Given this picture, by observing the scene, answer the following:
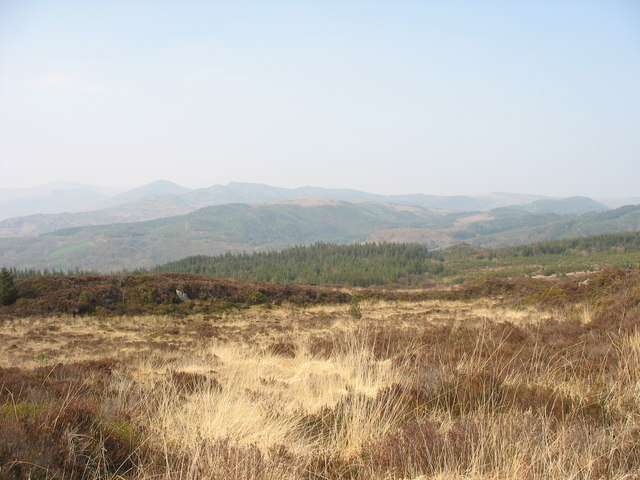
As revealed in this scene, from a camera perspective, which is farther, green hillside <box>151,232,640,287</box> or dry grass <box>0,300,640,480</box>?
green hillside <box>151,232,640,287</box>

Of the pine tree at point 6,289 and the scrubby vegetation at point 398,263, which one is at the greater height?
the pine tree at point 6,289

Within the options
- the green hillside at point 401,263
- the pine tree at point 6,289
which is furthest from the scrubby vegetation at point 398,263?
the pine tree at point 6,289

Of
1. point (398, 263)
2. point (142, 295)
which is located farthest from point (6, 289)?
point (398, 263)

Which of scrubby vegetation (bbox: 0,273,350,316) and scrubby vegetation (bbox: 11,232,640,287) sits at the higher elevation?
scrubby vegetation (bbox: 0,273,350,316)

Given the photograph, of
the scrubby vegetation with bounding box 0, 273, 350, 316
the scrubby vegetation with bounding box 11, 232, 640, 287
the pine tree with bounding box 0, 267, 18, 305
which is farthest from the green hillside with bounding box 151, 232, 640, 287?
the pine tree with bounding box 0, 267, 18, 305

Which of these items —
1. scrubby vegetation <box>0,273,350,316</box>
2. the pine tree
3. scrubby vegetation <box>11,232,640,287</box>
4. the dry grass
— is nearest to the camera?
the dry grass

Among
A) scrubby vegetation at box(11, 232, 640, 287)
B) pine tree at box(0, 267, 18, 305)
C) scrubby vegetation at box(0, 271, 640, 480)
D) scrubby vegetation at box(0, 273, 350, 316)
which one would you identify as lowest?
scrubby vegetation at box(11, 232, 640, 287)

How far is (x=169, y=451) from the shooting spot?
293cm

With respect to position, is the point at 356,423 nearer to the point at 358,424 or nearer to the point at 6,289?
the point at 358,424

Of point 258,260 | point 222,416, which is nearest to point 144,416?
point 222,416

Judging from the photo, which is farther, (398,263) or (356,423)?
(398,263)

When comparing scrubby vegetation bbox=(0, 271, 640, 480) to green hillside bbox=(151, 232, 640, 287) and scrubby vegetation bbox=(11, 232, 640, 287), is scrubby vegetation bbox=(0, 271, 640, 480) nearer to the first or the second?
scrubby vegetation bbox=(11, 232, 640, 287)

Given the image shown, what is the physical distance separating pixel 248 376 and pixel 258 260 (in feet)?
382

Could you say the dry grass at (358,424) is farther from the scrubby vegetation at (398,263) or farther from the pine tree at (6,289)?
the scrubby vegetation at (398,263)
